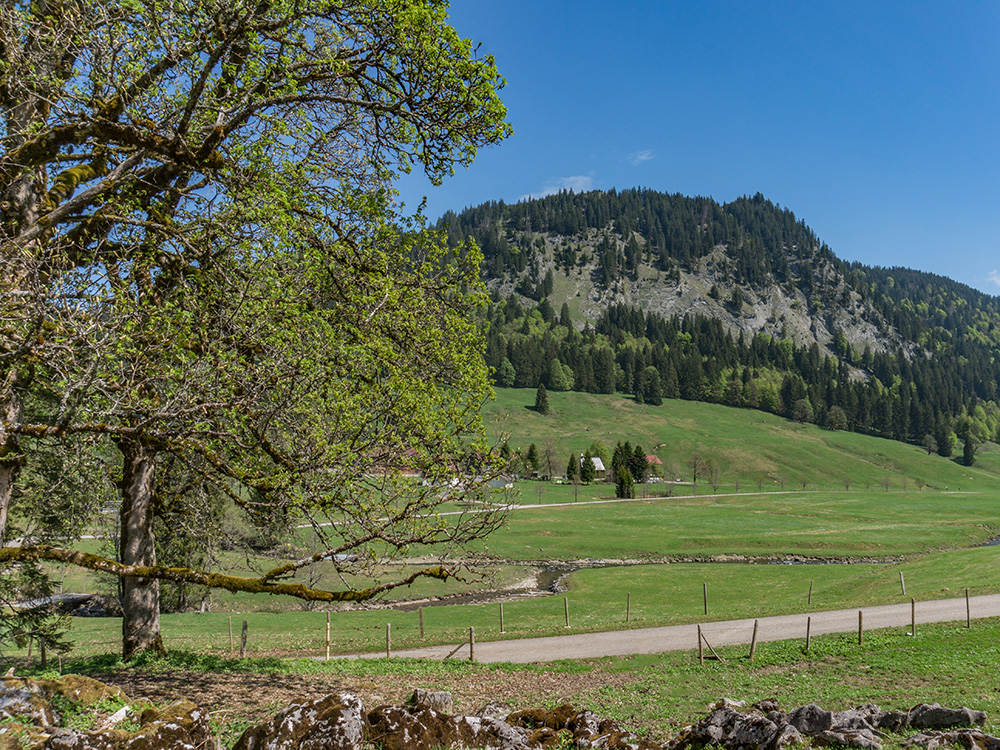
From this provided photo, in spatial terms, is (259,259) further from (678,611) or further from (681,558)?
(681,558)

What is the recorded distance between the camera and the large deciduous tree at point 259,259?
9508mm

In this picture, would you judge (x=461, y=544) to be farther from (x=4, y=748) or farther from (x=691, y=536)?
(x=691, y=536)

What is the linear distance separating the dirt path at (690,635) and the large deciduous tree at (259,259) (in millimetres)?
16245

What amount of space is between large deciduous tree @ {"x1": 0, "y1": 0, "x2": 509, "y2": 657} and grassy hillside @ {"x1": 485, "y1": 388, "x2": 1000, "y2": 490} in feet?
451

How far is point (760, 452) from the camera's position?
172 meters

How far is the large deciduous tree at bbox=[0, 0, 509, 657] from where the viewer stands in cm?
951

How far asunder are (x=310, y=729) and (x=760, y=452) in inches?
7176

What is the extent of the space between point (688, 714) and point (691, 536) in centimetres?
6304

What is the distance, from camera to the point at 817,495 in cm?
12812

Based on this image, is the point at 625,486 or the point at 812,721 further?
the point at 625,486

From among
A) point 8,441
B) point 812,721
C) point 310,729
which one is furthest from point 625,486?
point 8,441

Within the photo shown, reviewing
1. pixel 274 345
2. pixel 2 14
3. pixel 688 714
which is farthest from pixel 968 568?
pixel 2 14

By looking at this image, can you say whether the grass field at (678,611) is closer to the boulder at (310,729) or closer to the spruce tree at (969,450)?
the boulder at (310,729)

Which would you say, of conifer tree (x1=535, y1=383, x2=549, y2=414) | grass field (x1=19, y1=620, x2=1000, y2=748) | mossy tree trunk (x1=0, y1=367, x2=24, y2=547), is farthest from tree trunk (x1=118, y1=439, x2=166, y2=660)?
conifer tree (x1=535, y1=383, x2=549, y2=414)
